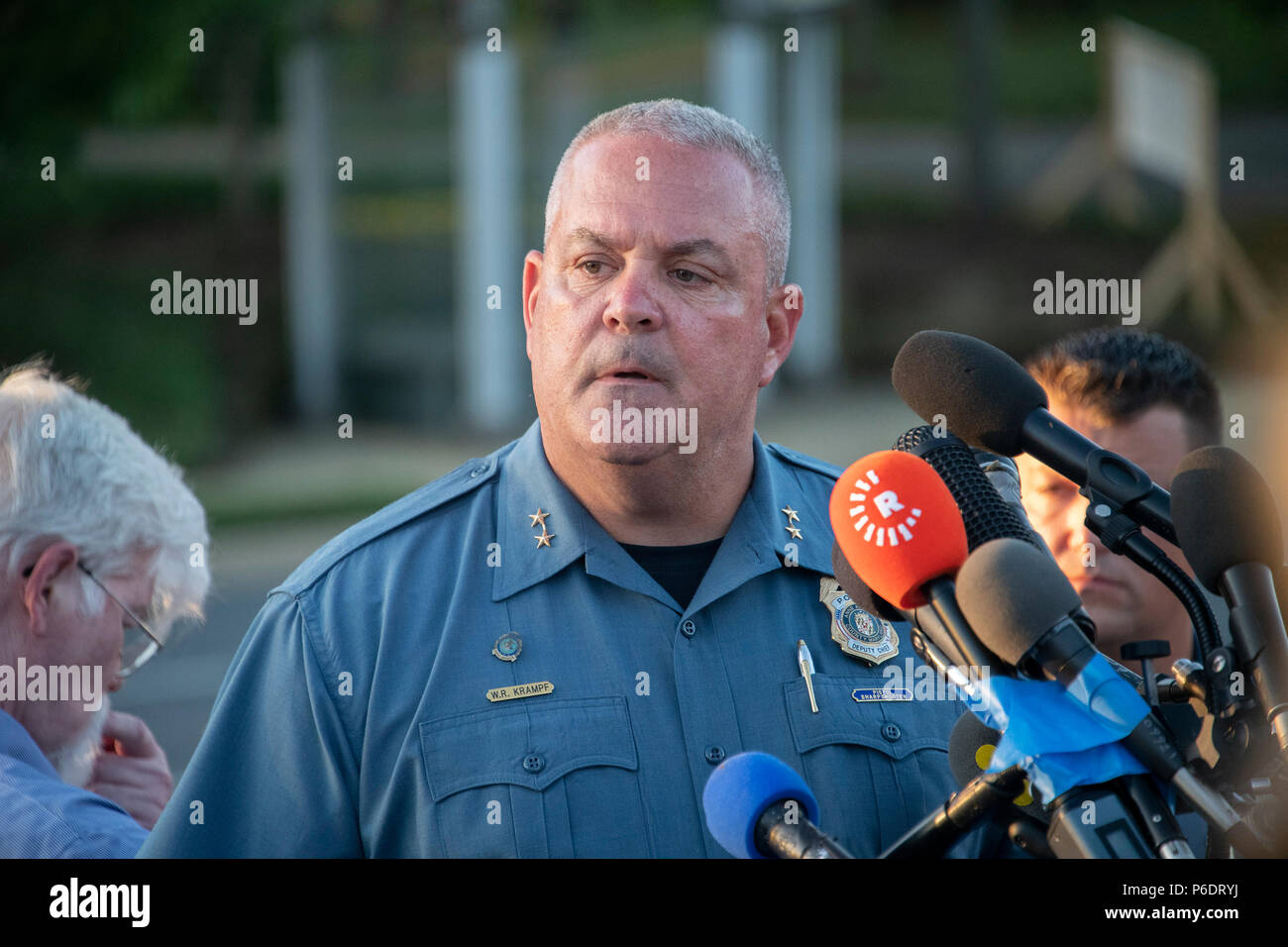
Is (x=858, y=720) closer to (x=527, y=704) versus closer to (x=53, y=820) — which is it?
(x=527, y=704)

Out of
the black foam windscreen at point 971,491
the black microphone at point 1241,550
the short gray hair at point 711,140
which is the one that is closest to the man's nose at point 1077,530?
the short gray hair at point 711,140

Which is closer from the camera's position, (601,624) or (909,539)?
(909,539)

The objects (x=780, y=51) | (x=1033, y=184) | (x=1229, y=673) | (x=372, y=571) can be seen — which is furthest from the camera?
(x=1033, y=184)

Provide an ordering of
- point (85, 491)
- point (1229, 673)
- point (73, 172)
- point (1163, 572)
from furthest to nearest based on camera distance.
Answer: point (73, 172)
point (85, 491)
point (1163, 572)
point (1229, 673)

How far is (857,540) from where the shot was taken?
153cm

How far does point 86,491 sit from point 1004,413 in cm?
174

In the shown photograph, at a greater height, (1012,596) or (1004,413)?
(1004,413)

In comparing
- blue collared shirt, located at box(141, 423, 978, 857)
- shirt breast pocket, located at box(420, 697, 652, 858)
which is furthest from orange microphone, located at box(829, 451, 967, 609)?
shirt breast pocket, located at box(420, 697, 652, 858)

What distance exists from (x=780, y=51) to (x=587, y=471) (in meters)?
11.5

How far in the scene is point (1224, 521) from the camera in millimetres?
1479

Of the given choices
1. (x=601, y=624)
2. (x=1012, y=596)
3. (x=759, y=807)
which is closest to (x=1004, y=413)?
(x=1012, y=596)

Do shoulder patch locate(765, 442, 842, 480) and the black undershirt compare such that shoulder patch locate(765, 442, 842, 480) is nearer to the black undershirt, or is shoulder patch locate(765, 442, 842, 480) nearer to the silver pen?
the black undershirt
